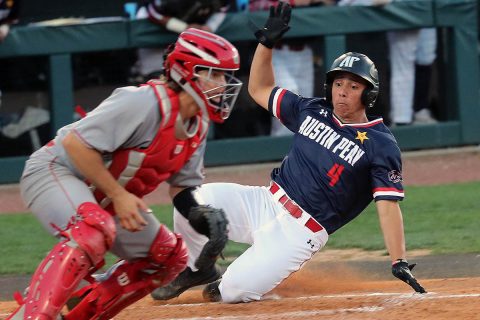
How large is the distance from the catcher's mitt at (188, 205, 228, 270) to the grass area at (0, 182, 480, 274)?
2.76 m

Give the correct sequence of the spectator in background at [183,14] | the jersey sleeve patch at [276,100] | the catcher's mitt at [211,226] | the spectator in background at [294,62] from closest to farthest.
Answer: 1. the catcher's mitt at [211,226]
2. the jersey sleeve patch at [276,100]
3. the spectator in background at [183,14]
4. the spectator in background at [294,62]

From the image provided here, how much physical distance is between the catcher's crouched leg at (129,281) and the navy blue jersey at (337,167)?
48.1 inches

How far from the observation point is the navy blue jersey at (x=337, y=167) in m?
5.77

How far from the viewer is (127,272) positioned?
497 centimetres

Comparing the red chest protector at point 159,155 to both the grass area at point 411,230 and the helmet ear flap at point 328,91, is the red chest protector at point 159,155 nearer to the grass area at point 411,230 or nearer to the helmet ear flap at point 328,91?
the helmet ear flap at point 328,91

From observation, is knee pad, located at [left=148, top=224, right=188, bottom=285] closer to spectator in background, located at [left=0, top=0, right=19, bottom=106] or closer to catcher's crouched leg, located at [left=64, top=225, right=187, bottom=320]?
catcher's crouched leg, located at [left=64, top=225, right=187, bottom=320]

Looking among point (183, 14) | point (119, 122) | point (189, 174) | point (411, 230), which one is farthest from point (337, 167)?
point (183, 14)

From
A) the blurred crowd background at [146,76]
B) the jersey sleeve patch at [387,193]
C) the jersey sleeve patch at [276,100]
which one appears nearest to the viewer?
the jersey sleeve patch at [387,193]

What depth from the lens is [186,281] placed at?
19.3ft

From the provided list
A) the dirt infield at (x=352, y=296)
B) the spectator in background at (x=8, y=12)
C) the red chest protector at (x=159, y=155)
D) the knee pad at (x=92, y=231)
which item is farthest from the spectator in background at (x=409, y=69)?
the knee pad at (x=92, y=231)

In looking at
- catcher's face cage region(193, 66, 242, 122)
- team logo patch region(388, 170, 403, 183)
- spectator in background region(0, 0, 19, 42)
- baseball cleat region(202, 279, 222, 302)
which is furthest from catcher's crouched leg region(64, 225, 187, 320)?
spectator in background region(0, 0, 19, 42)

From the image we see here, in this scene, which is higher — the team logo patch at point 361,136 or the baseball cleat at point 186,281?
the team logo patch at point 361,136

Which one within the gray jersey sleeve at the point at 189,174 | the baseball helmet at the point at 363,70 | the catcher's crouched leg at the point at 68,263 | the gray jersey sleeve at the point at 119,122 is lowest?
the catcher's crouched leg at the point at 68,263

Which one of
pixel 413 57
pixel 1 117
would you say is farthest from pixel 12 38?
pixel 413 57
